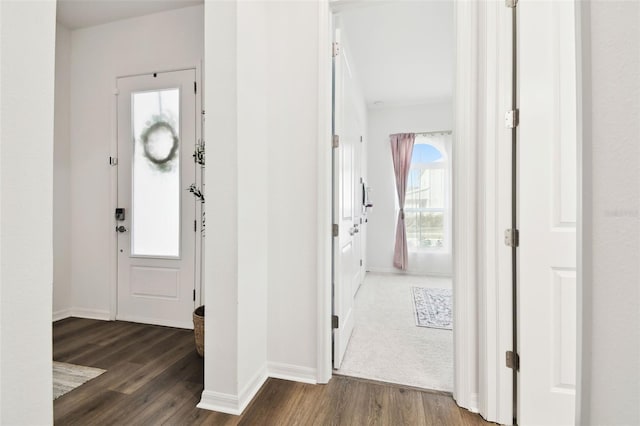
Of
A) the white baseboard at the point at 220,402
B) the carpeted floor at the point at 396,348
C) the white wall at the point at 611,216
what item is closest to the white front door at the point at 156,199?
the white baseboard at the point at 220,402

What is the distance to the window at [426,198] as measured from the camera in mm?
5164

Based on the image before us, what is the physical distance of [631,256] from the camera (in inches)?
17.8

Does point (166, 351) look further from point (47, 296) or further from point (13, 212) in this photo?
point (13, 212)

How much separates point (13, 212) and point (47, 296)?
0.67ft

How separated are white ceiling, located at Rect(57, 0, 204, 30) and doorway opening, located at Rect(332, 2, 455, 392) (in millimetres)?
1695

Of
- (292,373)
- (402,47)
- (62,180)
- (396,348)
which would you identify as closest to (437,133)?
(402,47)

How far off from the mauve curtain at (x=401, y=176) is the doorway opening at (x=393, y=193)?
0.02 metres

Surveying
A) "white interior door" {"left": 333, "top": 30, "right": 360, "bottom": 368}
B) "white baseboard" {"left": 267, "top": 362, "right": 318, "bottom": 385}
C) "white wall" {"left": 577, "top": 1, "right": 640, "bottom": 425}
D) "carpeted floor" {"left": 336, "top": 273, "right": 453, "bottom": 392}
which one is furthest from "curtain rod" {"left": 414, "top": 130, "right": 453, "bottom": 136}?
"white wall" {"left": 577, "top": 1, "right": 640, "bottom": 425}

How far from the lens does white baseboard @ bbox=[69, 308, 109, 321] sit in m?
3.05

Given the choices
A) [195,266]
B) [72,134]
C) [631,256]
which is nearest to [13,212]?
[631,256]

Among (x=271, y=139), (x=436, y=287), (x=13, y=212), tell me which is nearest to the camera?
(x=13, y=212)

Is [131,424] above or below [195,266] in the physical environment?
below

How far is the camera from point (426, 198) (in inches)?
206

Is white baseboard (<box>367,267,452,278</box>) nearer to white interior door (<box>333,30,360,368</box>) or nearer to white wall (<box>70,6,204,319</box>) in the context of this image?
white interior door (<box>333,30,360,368</box>)
